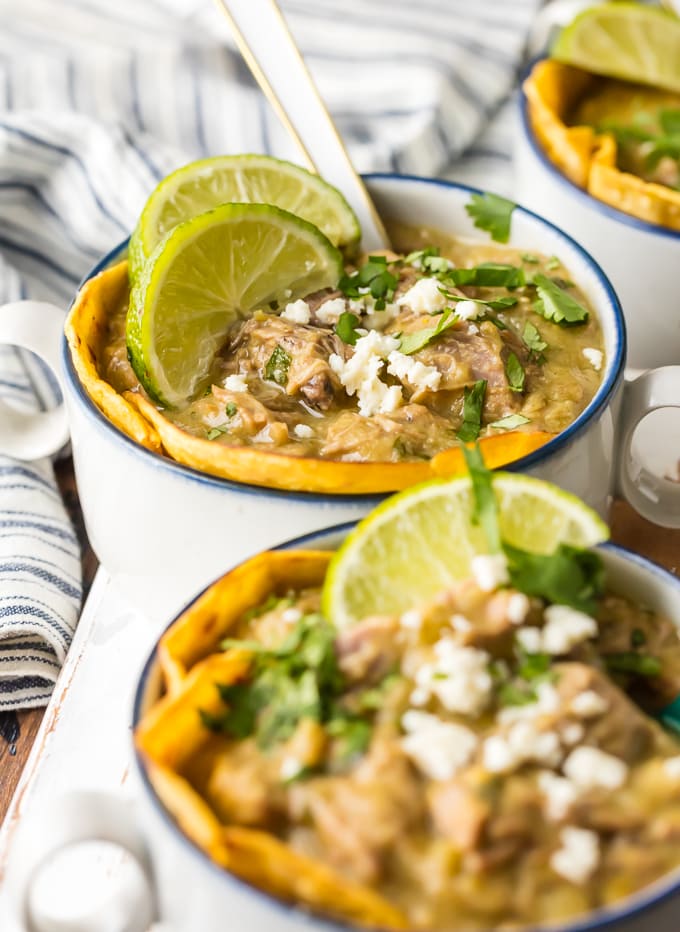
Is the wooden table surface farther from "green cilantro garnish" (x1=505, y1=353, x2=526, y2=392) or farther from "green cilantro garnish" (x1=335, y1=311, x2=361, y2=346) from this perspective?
"green cilantro garnish" (x1=335, y1=311, x2=361, y2=346)

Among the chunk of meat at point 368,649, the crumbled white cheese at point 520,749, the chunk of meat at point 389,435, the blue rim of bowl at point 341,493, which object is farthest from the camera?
the chunk of meat at point 389,435

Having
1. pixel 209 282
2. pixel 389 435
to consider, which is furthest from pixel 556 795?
pixel 209 282

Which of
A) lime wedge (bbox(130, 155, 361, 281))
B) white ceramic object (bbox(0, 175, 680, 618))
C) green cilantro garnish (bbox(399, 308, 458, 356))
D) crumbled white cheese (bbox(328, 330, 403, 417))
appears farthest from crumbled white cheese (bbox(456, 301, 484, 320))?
lime wedge (bbox(130, 155, 361, 281))

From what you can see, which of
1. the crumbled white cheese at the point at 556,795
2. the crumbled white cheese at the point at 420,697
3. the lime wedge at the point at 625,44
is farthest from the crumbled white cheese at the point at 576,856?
the lime wedge at the point at 625,44

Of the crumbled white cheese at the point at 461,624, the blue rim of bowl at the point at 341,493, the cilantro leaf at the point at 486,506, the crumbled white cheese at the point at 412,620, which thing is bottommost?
the blue rim of bowl at the point at 341,493

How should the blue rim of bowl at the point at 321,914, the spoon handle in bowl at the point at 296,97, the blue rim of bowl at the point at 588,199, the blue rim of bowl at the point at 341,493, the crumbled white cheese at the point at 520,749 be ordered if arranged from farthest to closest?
the blue rim of bowl at the point at 588,199, the spoon handle in bowl at the point at 296,97, the blue rim of bowl at the point at 341,493, the crumbled white cheese at the point at 520,749, the blue rim of bowl at the point at 321,914

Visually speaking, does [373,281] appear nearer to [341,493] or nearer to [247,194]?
[247,194]

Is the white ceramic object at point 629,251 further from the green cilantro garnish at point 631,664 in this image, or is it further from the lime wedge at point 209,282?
the green cilantro garnish at point 631,664
